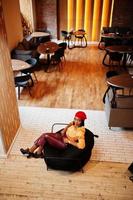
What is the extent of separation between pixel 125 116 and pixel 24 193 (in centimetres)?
233

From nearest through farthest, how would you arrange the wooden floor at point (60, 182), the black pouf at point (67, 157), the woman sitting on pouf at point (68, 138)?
1. the wooden floor at point (60, 182)
2. the black pouf at point (67, 157)
3. the woman sitting on pouf at point (68, 138)

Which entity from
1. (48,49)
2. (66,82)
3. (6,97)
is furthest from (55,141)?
(48,49)

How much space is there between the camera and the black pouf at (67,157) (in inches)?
120

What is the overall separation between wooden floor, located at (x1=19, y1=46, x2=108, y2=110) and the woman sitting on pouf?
184 centimetres

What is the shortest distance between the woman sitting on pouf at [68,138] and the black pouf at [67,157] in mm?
70

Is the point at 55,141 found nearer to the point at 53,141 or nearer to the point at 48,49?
the point at 53,141

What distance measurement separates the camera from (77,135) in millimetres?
3168

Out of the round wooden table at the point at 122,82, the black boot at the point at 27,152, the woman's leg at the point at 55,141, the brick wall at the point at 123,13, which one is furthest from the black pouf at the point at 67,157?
the brick wall at the point at 123,13

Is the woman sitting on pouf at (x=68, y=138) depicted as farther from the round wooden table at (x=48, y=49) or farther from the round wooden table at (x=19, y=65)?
the round wooden table at (x=48, y=49)

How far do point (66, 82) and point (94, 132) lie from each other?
259 centimetres

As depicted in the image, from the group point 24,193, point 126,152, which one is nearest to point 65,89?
point 126,152

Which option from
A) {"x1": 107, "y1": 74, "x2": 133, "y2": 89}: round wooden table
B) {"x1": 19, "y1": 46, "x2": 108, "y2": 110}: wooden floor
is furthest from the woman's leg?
{"x1": 19, "y1": 46, "x2": 108, "y2": 110}: wooden floor

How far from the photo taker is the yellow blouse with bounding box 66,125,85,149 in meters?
Result: 3.13

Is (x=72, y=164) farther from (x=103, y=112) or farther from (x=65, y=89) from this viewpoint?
(x=65, y=89)
